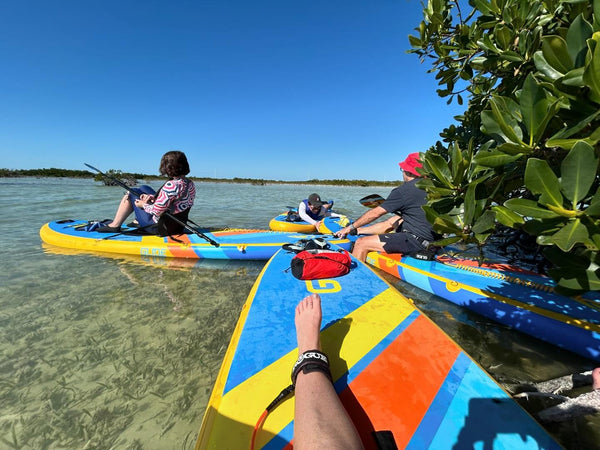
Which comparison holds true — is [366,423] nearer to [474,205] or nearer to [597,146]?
[474,205]

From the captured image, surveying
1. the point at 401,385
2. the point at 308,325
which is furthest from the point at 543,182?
the point at 308,325

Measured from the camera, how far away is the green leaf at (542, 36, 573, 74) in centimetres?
82

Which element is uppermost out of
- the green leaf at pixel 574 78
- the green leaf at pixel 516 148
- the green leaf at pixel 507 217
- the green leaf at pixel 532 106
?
the green leaf at pixel 574 78

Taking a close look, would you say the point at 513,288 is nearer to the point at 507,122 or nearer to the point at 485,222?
the point at 485,222

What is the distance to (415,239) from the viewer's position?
4.65 m

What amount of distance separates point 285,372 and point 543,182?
1.67 m

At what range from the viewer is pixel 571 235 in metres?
0.77

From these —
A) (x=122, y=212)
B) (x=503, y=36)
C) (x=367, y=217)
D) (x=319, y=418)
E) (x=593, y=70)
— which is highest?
(x=503, y=36)

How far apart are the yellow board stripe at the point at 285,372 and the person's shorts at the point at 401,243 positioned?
2.31 metres

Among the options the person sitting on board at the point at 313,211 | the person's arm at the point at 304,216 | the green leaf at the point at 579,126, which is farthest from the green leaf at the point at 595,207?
the person's arm at the point at 304,216

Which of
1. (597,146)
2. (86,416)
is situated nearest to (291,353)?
(86,416)

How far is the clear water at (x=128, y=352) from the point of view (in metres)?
1.92

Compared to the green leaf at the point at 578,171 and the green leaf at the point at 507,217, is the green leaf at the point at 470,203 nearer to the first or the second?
the green leaf at the point at 507,217

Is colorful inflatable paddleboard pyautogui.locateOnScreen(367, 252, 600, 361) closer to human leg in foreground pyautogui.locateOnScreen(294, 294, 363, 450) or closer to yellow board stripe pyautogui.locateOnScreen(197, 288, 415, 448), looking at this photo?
yellow board stripe pyautogui.locateOnScreen(197, 288, 415, 448)
